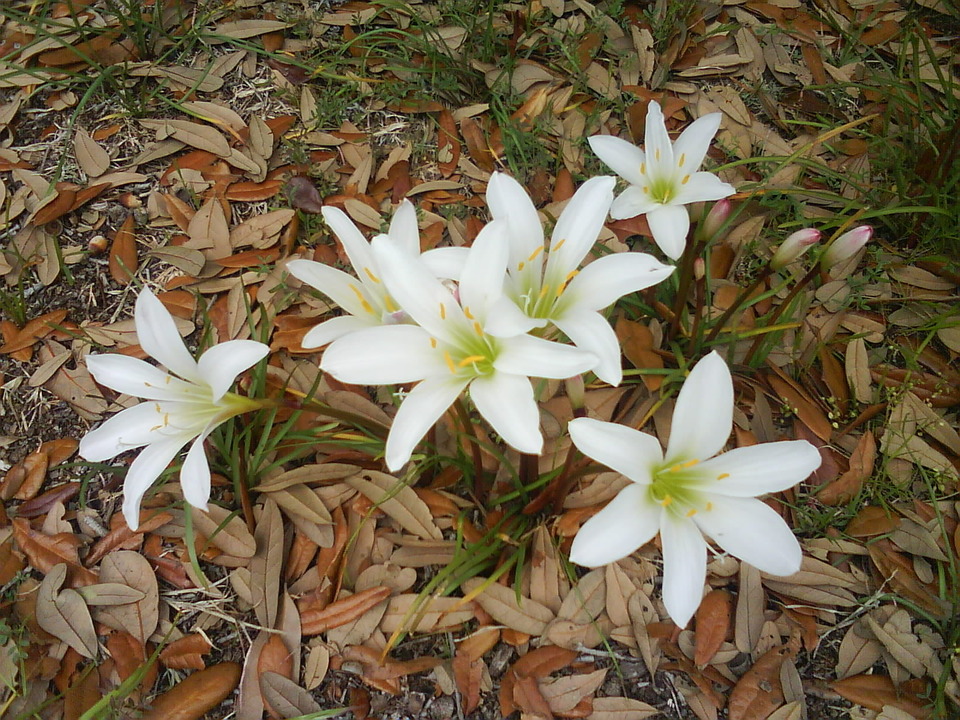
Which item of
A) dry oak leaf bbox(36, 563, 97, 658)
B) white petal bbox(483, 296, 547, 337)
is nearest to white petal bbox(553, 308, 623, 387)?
white petal bbox(483, 296, 547, 337)

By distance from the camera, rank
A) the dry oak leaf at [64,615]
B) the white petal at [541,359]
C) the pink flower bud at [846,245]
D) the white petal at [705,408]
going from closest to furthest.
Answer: the white petal at [541,359] < the white petal at [705,408] < the pink flower bud at [846,245] < the dry oak leaf at [64,615]

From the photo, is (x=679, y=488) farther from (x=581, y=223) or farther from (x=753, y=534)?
(x=581, y=223)

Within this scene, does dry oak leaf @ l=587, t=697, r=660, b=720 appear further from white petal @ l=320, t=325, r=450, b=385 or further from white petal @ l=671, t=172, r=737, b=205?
white petal @ l=671, t=172, r=737, b=205

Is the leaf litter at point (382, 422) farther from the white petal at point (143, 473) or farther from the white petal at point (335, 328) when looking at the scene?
the white petal at point (335, 328)

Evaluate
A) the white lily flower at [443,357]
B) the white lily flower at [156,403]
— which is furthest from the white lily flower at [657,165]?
the white lily flower at [156,403]

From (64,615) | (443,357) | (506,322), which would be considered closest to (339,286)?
(443,357)

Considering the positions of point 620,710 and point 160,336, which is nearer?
A: point 160,336

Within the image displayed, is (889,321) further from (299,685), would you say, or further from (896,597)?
(299,685)
